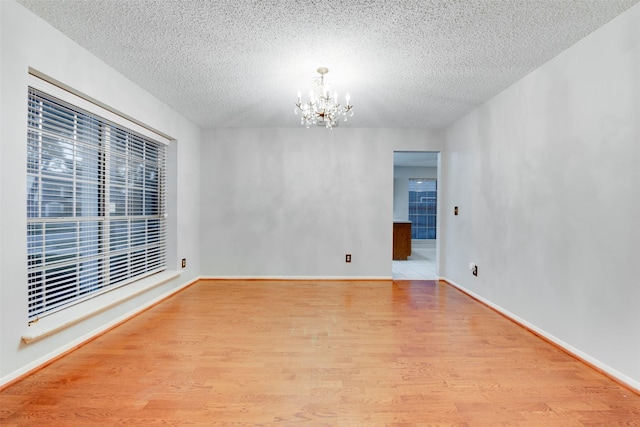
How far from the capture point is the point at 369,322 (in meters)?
2.88

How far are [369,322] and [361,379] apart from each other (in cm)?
101

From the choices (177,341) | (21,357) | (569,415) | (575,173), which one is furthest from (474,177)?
(21,357)

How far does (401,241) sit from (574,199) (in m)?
4.40

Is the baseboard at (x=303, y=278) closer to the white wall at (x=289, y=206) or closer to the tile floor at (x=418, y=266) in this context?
the white wall at (x=289, y=206)

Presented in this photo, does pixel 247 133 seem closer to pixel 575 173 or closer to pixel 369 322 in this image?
pixel 369 322

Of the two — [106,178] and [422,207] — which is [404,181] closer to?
[422,207]

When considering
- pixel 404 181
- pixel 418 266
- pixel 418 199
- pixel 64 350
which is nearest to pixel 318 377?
pixel 64 350

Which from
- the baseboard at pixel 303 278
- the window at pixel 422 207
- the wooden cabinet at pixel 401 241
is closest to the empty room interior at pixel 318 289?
the baseboard at pixel 303 278

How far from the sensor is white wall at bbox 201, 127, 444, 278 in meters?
4.62

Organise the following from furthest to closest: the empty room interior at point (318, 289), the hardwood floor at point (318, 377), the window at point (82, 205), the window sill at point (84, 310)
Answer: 1. the window at point (82, 205)
2. the window sill at point (84, 310)
3. the empty room interior at point (318, 289)
4. the hardwood floor at point (318, 377)

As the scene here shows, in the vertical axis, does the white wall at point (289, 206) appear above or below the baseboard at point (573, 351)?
above

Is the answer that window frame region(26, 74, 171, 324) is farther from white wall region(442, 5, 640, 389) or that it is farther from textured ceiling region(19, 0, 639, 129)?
white wall region(442, 5, 640, 389)

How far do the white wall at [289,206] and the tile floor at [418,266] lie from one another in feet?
2.43

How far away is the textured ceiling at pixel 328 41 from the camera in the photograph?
6.18 feet
